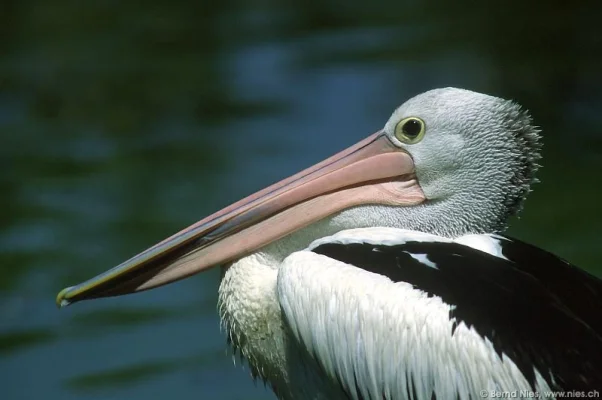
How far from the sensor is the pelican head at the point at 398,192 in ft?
13.5

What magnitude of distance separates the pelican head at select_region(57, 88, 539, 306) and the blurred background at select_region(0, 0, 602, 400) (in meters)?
2.52

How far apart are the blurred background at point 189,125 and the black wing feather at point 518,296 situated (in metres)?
3.02

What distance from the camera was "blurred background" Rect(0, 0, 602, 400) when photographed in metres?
7.18

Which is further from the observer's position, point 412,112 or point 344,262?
point 412,112

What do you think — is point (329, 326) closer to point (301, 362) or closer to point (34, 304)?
point (301, 362)

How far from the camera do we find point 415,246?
12.5 feet

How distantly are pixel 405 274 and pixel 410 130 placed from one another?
696 millimetres

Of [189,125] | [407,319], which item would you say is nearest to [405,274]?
[407,319]

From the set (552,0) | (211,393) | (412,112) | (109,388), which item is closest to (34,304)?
(109,388)

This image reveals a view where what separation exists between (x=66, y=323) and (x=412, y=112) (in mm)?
3815

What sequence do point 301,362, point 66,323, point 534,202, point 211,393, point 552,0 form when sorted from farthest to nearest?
point 552,0 < point 534,202 < point 66,323 < point 211,393 < point 301,362

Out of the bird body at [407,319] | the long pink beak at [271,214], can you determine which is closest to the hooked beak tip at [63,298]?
the long pink beak at [271,214]

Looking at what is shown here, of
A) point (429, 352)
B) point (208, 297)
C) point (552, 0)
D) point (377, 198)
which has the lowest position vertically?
point (429, 352)

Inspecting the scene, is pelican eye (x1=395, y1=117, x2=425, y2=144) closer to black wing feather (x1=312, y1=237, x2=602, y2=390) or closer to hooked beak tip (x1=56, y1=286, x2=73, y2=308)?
black wing feather (x1=312, y1=237, x2=602, y2=390)
